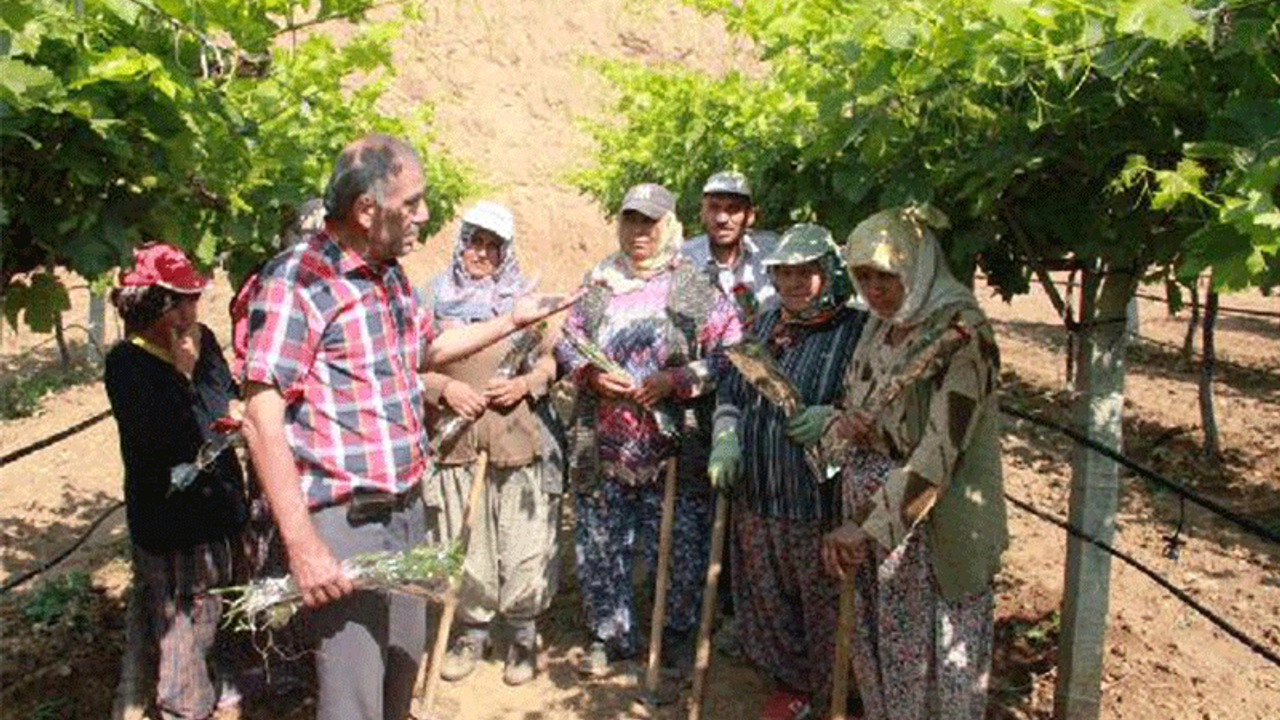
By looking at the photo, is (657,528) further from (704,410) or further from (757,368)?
(757,368)

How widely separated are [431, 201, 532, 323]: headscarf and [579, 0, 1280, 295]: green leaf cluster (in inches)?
41.7

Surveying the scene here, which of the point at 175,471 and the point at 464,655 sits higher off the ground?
the point at 175,471

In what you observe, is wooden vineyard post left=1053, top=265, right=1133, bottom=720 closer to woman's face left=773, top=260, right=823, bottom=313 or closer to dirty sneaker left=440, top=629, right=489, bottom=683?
woman's face left=773, top=260, right=823, bottom=313

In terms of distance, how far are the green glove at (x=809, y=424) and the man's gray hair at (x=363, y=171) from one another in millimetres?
1376

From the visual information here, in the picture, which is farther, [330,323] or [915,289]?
[915,289]

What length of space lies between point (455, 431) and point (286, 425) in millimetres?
1300

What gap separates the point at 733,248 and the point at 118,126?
2614 millimetres

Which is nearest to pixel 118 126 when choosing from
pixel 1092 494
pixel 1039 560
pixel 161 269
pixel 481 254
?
pixel 161 269

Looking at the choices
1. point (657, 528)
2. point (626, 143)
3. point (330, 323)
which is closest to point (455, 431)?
point (657, 528)

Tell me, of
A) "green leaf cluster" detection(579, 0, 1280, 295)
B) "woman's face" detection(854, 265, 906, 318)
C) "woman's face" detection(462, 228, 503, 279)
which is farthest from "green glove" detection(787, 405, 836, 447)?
"woman's face" detection(462, 228, 503, 279)

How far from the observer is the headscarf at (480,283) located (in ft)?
13.5

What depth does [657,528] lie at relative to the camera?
14.0 feet

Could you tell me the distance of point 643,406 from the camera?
404 centimetres

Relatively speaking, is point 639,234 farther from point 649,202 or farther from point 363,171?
point 363,171
